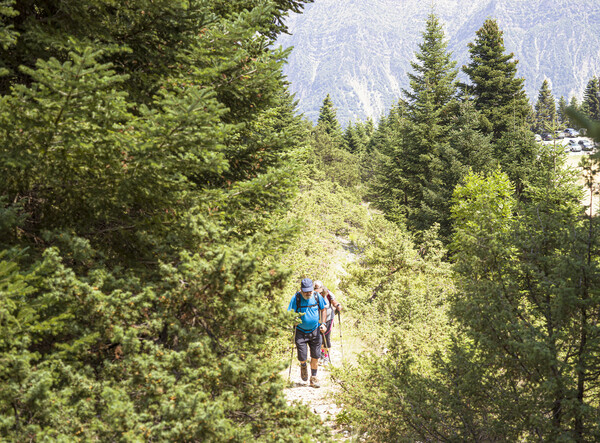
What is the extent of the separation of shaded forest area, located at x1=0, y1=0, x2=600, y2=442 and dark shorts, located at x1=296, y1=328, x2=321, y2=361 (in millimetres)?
1329

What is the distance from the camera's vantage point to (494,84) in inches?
823

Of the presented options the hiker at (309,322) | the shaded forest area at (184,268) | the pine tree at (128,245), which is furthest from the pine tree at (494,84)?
the pine tree at (128,245)

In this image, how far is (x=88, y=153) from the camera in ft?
12.0

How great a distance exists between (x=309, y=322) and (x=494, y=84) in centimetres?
1911

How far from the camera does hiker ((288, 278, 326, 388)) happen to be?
7.32 metres

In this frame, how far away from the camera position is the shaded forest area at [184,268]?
320cm

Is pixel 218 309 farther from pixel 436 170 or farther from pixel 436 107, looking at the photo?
pixel 436 107

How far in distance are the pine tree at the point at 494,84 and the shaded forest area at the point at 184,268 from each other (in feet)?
57.1

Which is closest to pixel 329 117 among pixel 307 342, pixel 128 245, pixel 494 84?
pixel 494 84

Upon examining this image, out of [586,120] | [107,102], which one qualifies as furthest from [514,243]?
[107,102]

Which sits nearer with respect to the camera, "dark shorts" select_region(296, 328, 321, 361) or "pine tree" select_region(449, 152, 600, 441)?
"pine tree" select_region(449, 152, 600, 441)

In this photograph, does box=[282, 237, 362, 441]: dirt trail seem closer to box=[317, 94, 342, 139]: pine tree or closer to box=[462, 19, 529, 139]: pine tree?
box=[462, 19, 529, 139]: pine tree

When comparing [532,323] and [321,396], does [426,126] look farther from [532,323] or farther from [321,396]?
[532,323]

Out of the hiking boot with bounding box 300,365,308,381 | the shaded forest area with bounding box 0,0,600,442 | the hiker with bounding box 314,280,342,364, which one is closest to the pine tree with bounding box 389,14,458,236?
the hiker with bounding box 314,280,342,364
